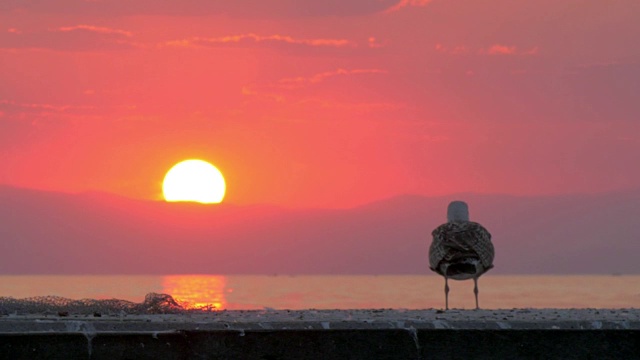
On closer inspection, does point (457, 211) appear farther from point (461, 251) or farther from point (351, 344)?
point (351, 344)

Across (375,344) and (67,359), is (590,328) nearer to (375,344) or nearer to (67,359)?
(375,344)

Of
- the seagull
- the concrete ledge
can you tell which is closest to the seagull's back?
the seagull

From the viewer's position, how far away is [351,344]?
10.7 m

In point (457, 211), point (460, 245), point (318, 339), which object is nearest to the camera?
point (318, 339)

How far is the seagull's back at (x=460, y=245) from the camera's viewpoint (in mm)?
21438

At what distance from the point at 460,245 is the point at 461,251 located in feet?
0.36

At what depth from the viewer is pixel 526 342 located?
10.9m

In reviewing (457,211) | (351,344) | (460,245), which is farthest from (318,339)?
(457,211)

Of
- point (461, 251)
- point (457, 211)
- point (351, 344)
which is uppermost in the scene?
point (457, 211)

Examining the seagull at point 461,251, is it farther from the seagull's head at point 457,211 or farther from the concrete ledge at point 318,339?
the concrete ledge at point 318,339

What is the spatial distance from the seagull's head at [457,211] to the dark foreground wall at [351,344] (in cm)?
1482

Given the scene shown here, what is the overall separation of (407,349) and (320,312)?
280 centimetres

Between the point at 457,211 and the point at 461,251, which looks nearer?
the point at 461,251

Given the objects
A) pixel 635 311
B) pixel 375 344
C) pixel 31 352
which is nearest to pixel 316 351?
pixel 375 344
